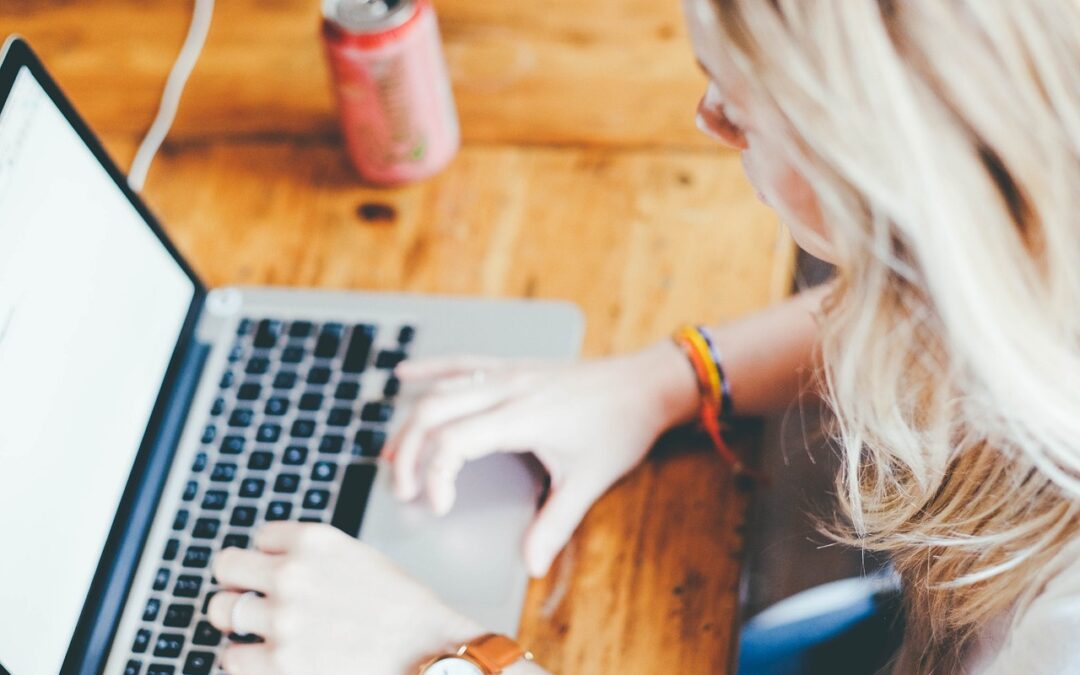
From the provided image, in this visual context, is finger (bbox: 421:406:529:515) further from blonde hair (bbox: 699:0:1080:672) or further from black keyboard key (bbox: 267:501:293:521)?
blonde hair (bbox: 699:0:1080:672)

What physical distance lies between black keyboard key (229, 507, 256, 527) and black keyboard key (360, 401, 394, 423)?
0.33ft

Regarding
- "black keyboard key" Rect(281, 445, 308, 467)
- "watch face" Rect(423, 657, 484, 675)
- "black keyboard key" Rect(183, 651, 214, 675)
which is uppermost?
"black keyboard key" Rect(281, 445, 308, 467)

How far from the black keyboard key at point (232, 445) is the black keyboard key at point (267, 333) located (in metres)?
0.08

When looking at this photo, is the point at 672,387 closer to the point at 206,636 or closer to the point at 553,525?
the point at 553,525

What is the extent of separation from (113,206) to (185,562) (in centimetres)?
25

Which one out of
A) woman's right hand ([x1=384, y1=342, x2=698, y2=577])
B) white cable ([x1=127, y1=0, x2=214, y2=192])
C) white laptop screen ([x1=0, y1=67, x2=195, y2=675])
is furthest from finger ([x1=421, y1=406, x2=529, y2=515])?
white cable ([x1=127, y1=0, x2=214, y2=192])

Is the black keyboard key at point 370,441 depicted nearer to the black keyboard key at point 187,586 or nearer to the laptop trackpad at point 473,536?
the laptop trackpad at point 473,536

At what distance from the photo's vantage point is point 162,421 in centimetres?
75

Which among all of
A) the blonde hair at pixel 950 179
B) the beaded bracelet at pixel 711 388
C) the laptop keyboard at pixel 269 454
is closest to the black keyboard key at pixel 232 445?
the laptop keyboard at pixel 269 454

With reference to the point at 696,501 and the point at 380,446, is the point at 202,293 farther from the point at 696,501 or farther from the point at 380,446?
the point at 696,501

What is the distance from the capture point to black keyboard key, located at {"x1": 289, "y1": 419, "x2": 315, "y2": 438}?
0.74 m

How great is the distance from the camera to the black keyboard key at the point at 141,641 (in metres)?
0.65

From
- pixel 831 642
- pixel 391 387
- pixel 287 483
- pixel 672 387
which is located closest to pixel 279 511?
pixel 287 483

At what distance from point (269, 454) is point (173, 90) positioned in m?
0.45
